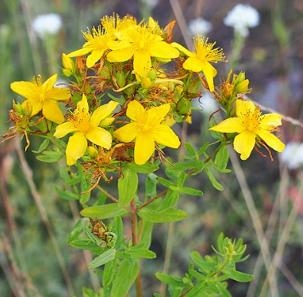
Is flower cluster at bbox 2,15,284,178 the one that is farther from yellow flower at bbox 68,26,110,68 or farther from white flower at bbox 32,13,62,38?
white flower at bbox 32,13,62,38

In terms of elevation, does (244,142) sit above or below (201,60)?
below

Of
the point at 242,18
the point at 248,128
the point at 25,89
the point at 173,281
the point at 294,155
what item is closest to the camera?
the point at 248,128

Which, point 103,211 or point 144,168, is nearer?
point 144,168

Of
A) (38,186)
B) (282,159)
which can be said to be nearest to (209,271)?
(282,159)

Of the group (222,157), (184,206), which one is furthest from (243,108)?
(184,206)

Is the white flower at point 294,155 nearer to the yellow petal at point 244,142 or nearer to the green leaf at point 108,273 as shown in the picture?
the yellow petal at point 244,142

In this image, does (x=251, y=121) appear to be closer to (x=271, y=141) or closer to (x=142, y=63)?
(x=271, y=141)

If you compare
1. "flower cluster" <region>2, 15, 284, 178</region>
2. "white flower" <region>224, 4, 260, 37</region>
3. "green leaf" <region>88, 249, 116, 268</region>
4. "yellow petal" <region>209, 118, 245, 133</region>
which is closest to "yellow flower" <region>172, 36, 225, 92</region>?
"flower cluster" <region>2, 15, 284, 178</region>
